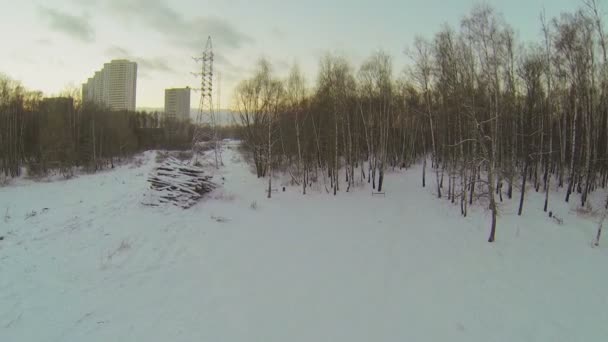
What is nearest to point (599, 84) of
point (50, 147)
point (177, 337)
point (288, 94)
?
point (288, 94)

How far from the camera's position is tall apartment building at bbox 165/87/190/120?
239 feet

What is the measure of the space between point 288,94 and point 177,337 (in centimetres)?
1931

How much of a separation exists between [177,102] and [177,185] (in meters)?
70.8

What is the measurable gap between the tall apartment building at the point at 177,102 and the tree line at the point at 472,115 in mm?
57708

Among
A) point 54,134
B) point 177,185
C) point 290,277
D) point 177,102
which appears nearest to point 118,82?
point 177,102

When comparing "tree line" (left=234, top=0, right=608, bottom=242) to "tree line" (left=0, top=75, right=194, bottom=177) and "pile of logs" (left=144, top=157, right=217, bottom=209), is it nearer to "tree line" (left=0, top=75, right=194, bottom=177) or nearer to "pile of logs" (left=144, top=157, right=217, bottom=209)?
"pile of logs" (left=144, top=157, right=217, bottom=209)

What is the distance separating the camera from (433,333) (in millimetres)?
5227

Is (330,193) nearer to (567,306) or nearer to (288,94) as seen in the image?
(288,94)

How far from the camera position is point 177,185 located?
14.8 metres

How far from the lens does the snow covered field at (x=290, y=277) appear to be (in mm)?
5094

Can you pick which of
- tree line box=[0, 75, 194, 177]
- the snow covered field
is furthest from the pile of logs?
tree line box=[0, 75, 194, 177]

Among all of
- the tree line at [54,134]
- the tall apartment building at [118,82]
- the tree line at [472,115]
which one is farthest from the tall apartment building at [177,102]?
the tree line at [472,115]

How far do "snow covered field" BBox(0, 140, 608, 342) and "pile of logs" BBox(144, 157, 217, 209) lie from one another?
92 centimetres

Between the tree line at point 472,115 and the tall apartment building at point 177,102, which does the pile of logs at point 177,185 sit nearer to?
the tree line at point 472,115
